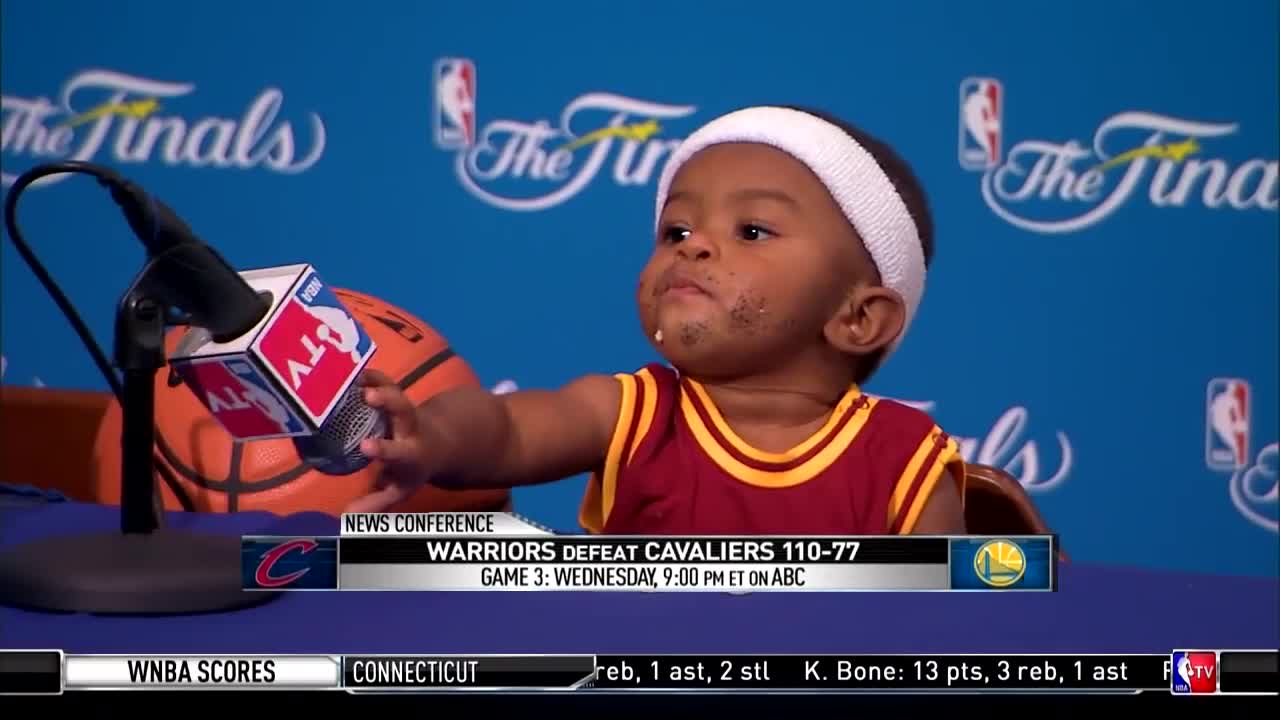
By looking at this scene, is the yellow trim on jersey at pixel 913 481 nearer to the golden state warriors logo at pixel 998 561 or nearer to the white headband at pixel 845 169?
the white headband at pixel 845 169

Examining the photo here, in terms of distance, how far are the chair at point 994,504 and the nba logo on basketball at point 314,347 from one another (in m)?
0.79

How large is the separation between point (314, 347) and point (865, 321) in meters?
0.66

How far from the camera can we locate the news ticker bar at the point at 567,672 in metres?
1.05

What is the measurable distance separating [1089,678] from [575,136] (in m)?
1.74

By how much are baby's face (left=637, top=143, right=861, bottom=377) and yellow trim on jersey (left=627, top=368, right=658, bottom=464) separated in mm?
49

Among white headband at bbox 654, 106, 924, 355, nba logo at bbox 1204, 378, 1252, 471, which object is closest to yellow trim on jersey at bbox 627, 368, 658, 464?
white headband at bbox 654, 106, 924, 355

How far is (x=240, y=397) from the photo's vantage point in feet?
3.66

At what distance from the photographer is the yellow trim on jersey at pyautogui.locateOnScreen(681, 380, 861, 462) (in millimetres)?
1520

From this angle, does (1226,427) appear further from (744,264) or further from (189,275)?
(189,275)

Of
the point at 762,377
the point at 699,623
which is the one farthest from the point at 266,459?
the point at 699,623

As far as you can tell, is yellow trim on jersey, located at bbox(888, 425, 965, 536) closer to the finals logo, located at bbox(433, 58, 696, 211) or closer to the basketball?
the basketball

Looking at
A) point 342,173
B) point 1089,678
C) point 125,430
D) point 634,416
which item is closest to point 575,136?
point 342,173

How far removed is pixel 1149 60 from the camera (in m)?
2.69

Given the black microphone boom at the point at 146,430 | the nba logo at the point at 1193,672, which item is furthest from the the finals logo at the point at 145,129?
the nba logo at the point at 1193,672
